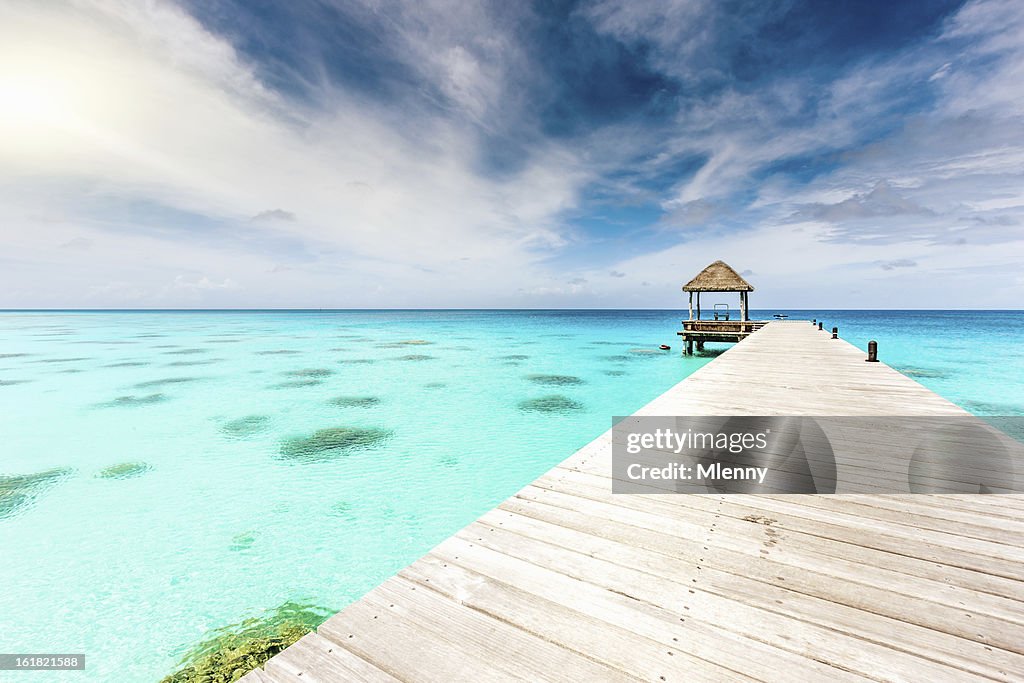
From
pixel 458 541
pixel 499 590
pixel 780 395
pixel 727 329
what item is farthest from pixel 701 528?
pixel 727 329

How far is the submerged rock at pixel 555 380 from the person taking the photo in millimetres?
19656

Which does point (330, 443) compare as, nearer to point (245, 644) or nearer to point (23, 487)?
point (23, 487)

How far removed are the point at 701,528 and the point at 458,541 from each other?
5.92 feet

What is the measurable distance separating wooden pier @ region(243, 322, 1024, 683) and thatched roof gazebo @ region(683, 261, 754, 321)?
73.5 feet

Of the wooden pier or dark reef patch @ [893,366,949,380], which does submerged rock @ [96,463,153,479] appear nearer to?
the wooden pier

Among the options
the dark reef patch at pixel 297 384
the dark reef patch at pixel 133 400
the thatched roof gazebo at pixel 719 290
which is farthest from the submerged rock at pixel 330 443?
the thatched roof gazebo at pixel 719 290

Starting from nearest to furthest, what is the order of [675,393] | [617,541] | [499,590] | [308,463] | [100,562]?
[499,590], [617,541], [100,562], [675,393], [308,463]

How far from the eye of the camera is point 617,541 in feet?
9.34

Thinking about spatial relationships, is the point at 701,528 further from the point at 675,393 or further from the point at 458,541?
the point at 675,393

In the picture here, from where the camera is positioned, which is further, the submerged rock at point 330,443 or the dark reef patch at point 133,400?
the dark reef patch at point 133,400

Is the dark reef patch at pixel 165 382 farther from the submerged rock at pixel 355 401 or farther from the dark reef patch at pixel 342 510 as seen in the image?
the dark reef patch at pixel 342 510

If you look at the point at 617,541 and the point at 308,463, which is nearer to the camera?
the point at 617,541

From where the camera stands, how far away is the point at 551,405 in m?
15.4

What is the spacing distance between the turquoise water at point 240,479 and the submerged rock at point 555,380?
0.53ft
